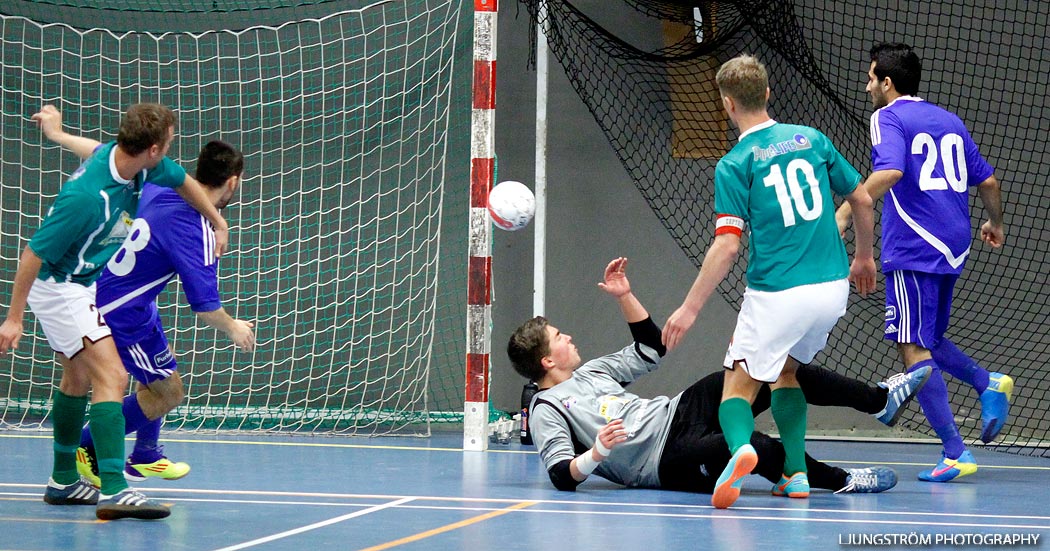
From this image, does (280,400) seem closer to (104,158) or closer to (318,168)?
(318,168)

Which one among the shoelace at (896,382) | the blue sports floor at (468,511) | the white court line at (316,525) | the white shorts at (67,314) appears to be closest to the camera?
the white court line at (316,525)

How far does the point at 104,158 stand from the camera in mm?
4121

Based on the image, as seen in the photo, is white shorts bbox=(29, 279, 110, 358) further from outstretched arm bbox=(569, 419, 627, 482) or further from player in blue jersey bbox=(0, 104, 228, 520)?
outstretched arm bbox=(569, 419, 627, 482)

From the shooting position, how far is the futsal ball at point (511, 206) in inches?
245

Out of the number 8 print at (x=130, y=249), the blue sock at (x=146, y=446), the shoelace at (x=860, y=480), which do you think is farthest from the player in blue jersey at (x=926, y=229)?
the blue sock at (x=146, y=446)

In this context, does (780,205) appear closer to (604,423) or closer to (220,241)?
(604,423)

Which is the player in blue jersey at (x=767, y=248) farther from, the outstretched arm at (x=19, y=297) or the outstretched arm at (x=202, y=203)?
the outstretched arm at (x=19, y=297)

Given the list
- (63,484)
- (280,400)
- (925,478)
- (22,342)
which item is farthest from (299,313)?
(925,478)

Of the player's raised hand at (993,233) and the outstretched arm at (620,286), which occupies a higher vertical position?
the player's raised hand at (993,233)

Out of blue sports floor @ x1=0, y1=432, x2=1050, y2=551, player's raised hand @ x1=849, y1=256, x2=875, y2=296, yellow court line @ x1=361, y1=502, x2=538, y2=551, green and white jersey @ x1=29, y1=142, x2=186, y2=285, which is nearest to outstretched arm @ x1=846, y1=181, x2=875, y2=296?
player's raised hand @ x1=849, y1=256, x2=875, y2=296

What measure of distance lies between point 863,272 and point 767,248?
599 mm

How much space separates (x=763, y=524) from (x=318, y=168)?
4.77 m

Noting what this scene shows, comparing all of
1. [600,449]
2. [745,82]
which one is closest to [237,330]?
[600,449]

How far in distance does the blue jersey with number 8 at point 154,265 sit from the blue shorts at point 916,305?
303cm
